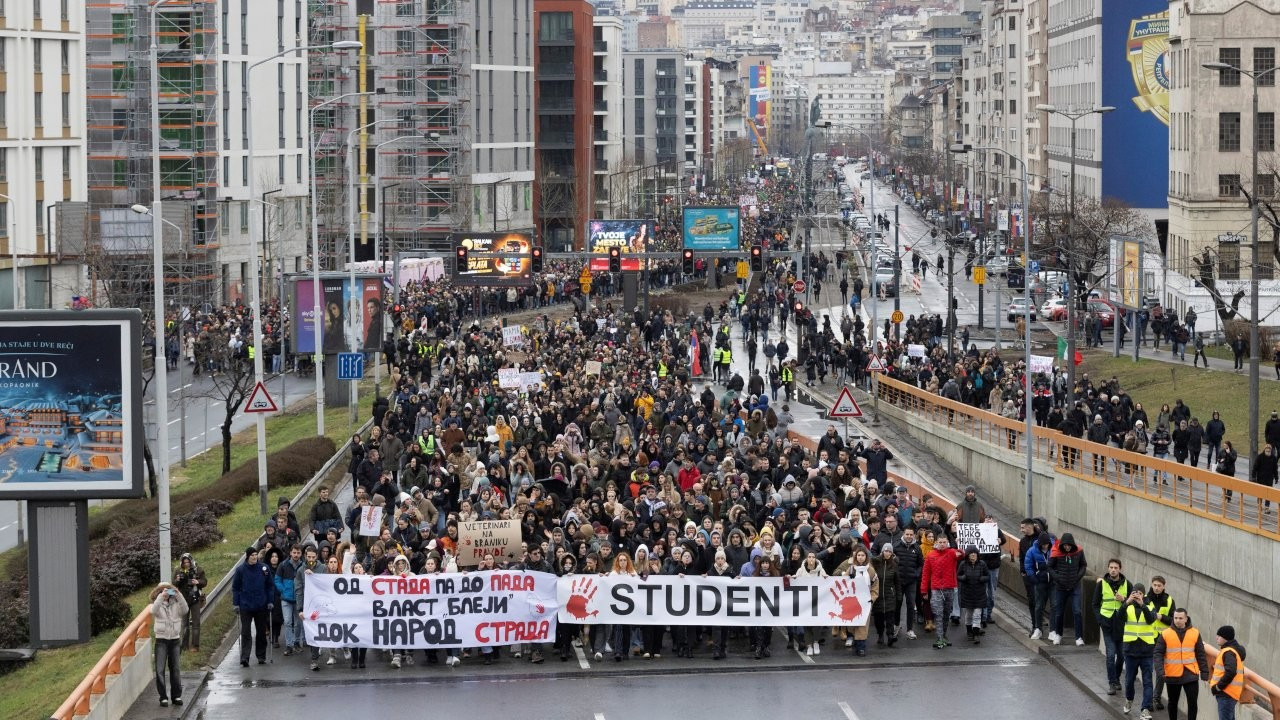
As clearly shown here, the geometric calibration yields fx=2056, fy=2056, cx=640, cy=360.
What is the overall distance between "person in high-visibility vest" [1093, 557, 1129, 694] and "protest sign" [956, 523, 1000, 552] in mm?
3499

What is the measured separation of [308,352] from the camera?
51.8 metres

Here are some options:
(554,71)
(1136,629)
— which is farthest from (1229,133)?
→ (554,71)

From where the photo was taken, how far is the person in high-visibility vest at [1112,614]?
21281 millimetres

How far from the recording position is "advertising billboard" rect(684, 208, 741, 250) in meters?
84.0

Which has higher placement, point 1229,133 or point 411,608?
point 1229,133

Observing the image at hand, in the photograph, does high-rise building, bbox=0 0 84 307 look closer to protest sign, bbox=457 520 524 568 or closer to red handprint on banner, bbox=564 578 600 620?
protest sign, bbox=457 520 524 568

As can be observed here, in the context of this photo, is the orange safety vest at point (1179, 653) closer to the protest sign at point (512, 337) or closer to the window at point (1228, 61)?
the protest sign at point (512, 337)

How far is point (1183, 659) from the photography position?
19609 millimetres

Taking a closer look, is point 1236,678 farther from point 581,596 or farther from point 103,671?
point 103,671

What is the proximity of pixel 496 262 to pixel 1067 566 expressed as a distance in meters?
52.8

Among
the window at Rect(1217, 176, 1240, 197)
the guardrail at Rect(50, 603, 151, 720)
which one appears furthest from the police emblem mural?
the guardrail at Rect(50, 603, 151, 720)

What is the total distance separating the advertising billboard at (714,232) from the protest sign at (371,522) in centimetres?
5826

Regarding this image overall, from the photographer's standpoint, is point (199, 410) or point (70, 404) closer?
point (70, 404)

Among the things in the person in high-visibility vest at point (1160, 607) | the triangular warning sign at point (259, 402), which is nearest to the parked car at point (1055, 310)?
the triangular warning sign at point (259, 402)
